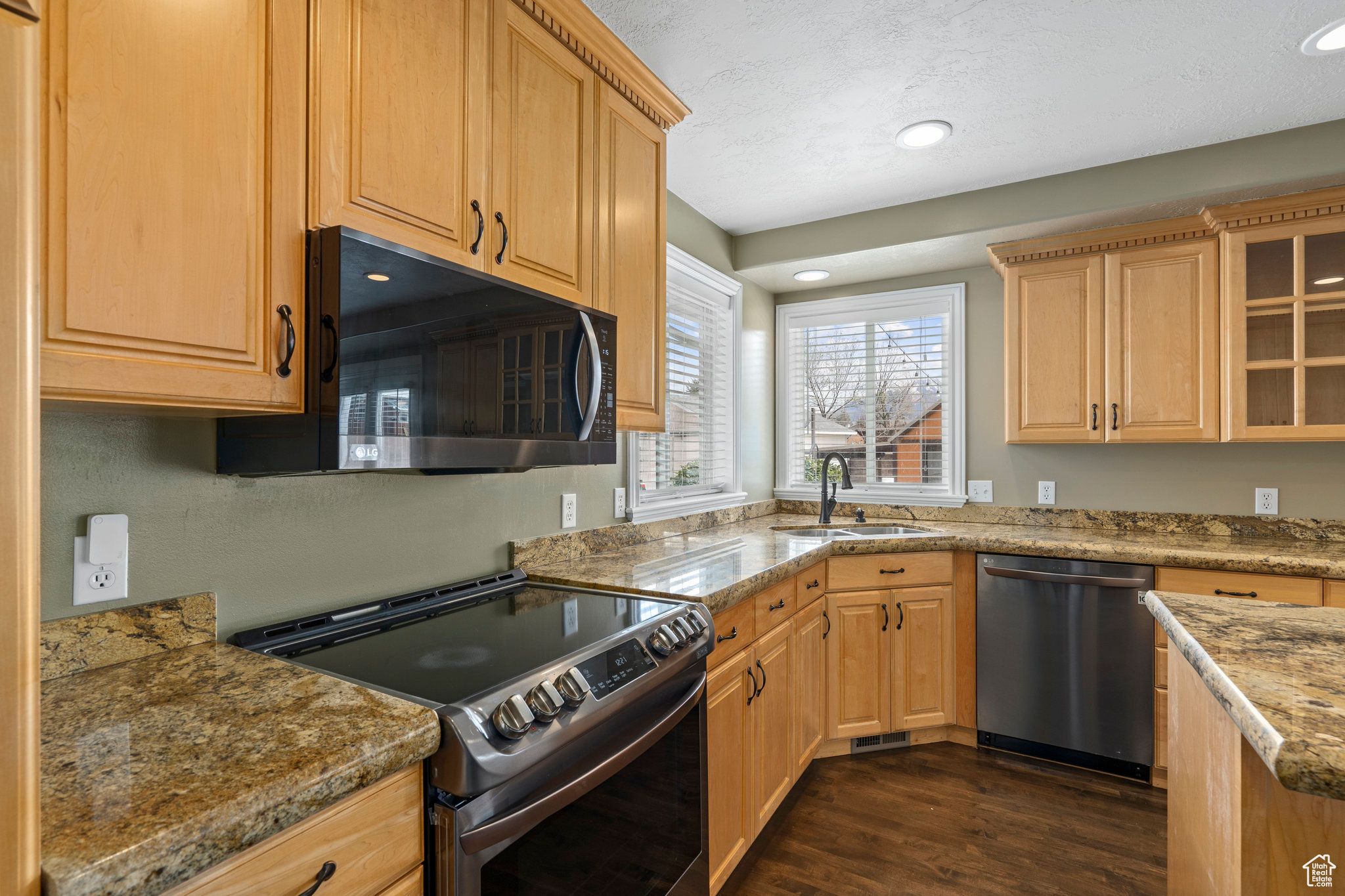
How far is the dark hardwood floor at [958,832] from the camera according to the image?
73.7 inches

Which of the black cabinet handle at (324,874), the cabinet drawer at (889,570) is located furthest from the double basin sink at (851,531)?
the black cabinet handle at (324,874)

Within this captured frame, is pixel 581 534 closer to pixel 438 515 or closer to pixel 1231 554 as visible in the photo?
pixel 438 515

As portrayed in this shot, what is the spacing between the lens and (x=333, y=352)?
1.05 meters

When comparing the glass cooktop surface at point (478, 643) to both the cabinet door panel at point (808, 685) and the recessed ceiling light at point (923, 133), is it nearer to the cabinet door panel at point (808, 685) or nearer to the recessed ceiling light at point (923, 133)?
the cabinet door panel at point (808, 685)

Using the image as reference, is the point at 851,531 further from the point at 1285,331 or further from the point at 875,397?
the point at 1285,331

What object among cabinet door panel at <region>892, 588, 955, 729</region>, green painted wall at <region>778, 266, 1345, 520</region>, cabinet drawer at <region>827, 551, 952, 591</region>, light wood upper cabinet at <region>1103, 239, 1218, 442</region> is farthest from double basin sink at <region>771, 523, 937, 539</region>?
light wood upper cabinet at <region>1103, 239, 1218, 442</region>

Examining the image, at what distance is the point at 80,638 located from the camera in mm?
1050

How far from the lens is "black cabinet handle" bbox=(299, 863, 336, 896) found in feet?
2.46

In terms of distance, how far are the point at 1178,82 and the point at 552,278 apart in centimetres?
206

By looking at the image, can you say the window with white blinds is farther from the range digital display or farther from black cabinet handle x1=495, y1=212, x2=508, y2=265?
the range digital display

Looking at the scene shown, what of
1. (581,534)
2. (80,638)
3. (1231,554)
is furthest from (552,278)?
(1231,554)

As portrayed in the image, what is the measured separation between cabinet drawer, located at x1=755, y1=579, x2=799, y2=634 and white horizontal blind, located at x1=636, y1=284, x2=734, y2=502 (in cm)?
72

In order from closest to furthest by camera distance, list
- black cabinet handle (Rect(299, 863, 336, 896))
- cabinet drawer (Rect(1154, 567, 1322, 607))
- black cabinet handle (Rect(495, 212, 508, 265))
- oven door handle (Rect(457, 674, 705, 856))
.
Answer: black cabinet handle (Rect(299, 863, 336, 896)), oven door handle (Rect(457, 674, 705, 856)), black cabinet handle (Rect(495, 212, 508, 265)), cabinet drawer (Rect(1154, 567, 1322, 607))

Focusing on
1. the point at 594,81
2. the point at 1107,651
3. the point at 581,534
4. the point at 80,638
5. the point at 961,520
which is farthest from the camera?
the point at 961,520
